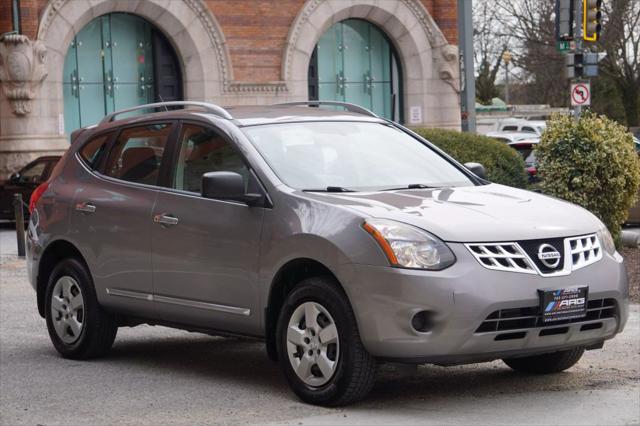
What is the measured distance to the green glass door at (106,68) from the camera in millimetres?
29312

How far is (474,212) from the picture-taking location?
737cm

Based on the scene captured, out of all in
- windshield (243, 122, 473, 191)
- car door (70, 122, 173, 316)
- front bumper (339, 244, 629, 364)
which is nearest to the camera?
front bumper (339, 244, 629, 364)

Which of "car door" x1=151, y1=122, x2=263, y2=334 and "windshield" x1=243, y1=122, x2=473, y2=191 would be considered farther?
"windshield" x1=243, y1=122, x2=473, y2=191

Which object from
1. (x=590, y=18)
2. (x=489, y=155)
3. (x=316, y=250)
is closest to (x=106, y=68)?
(x=590, y=18)

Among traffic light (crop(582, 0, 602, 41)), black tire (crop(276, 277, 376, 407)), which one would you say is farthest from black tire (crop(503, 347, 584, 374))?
traffic light (crop(582, 0, 602, 41))

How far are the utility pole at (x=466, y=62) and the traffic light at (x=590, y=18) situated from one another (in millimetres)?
3100

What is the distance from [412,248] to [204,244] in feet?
5.48

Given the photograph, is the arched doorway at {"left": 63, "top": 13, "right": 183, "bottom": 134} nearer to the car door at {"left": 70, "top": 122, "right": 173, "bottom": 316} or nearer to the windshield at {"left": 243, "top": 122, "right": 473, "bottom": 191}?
the car door at {"left": 70, "top": 122, "right": 173, "bottom": 316}

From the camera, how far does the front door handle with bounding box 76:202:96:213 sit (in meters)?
9.17

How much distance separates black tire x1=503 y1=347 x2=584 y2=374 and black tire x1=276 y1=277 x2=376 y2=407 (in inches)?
54.9

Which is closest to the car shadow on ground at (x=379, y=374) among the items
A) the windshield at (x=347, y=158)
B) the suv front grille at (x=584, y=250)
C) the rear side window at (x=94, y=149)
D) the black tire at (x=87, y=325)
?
the black tire at (x=87, y=325)

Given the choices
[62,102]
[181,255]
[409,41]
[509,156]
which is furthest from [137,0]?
[181,255]

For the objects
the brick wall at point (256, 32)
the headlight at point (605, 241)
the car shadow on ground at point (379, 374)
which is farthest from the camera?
the brick wall at point (256, 32)

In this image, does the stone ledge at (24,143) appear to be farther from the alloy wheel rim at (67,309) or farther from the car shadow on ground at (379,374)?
the alloy wheel rim at (67,309)
